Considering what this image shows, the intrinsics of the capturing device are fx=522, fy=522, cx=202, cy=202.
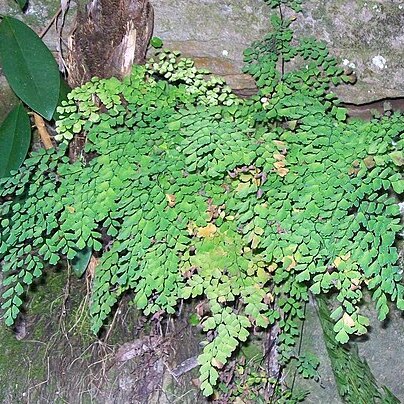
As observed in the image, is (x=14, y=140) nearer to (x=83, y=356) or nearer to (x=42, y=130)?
(x=42, y=130)

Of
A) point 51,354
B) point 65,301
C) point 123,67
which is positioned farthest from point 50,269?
point 123,67

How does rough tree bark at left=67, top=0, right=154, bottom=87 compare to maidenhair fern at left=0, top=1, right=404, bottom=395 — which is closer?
maidenhair fern at left=0, top=1, right=404, bottom=395

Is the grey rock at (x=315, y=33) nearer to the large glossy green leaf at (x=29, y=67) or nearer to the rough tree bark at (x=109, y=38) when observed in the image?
the rough tree bark at (x=109, y=38)

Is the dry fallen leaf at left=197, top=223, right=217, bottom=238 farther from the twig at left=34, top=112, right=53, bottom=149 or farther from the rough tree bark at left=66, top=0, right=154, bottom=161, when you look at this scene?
the twig at left=34, top=112, right=53, bottom=149

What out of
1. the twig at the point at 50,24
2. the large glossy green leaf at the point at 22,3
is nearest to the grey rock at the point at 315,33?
the twig at the point at 50,24

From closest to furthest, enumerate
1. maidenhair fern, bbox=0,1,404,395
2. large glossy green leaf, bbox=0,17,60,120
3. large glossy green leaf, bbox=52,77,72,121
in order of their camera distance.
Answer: maidenhair fern, bbox=0,1,404,395
large glossy green leaf, bbox=0,17,60,120
large glossy green leaf, bbox=52,77,72,121

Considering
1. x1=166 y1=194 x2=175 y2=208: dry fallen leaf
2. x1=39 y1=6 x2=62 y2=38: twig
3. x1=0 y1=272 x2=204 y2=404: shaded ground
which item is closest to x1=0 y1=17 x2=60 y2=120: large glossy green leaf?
x1=39 y1=6 x2=62 y2=38: twig
